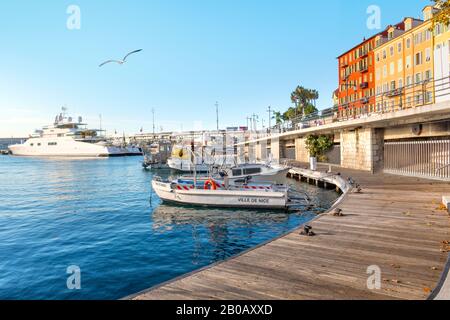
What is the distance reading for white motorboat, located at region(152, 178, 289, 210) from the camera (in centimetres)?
2109

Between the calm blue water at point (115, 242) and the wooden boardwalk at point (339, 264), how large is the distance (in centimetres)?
394

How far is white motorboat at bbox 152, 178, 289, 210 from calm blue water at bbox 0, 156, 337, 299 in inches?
29.1

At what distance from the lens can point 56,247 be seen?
1521 centimetres

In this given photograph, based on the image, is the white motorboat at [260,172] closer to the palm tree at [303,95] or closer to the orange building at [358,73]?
the orange building at [358,73]

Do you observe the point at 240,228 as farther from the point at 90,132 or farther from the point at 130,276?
the point at 90,132

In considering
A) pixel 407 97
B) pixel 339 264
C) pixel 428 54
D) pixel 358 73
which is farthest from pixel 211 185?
pixel 358 73

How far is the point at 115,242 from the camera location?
15.5m

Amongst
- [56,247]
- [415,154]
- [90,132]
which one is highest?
[90,132]

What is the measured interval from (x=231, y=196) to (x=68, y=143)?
14247cm

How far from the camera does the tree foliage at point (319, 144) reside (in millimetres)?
42688

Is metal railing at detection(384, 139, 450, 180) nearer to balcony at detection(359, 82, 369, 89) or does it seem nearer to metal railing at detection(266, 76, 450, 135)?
metal railing at detection(266, 76, 450, 135)

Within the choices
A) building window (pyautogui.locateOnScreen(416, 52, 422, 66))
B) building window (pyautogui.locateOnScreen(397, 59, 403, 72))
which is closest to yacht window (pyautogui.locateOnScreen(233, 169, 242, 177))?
building window (pyautogui.locateOnScreen(416, 52, 422, 66))

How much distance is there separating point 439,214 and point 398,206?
214cm
